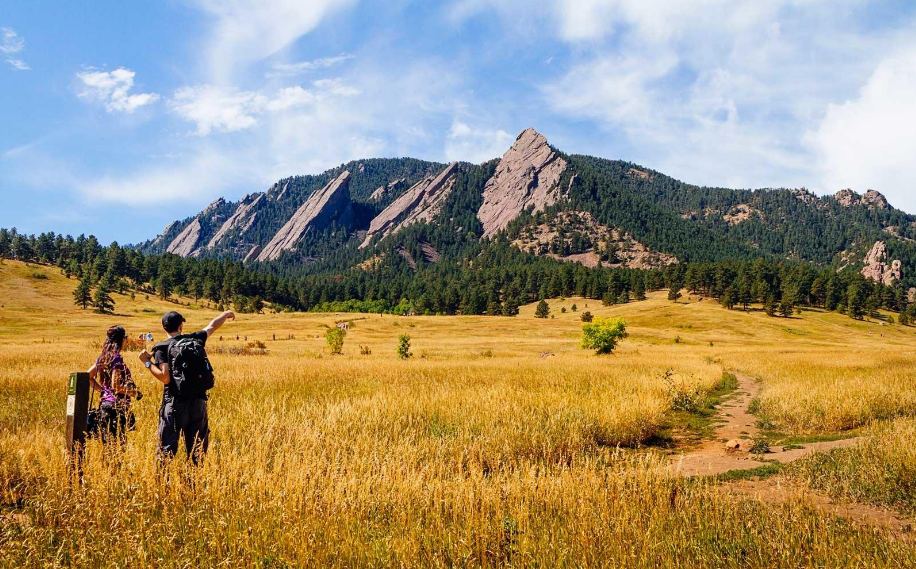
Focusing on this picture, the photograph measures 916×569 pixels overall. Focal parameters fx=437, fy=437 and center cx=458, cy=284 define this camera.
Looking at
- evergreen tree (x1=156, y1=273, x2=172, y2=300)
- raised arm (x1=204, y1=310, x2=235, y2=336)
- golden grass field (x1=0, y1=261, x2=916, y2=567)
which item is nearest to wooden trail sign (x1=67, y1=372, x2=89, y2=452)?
golden grass field (x1=0, y1=261, x2=916, y2=567)

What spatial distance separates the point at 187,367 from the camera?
5.86m

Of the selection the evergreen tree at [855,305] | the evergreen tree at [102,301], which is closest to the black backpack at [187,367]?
the evergreen tree at [102,301]

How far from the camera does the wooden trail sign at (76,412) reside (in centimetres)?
570

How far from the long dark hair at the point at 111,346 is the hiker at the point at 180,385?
1.74 m

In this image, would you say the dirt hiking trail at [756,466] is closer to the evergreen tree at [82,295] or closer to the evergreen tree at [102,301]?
the evergreen tree at [102,301]

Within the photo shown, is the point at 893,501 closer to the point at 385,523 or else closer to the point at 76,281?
the point at 385,523

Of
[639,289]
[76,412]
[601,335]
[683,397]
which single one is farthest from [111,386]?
[639,289]

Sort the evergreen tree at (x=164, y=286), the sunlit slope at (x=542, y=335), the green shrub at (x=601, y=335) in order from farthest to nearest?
1. the evergreen tree at (x=164, y=286)
2. the green shrub at (x=601, y=335)
3. the sunlit slope at (x=542, y=335)

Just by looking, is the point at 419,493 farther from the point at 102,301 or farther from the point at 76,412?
the point at 102,301

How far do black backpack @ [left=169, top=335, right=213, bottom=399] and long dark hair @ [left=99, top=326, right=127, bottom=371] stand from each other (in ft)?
7.19

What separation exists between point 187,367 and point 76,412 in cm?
152

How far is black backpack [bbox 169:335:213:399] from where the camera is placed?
5840 mm

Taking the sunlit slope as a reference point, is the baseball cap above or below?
above

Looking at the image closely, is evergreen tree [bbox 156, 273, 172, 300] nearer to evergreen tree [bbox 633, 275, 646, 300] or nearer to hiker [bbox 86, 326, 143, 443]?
evergreen tree [bbox 633, 275, 646, 300]
